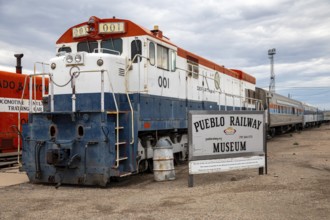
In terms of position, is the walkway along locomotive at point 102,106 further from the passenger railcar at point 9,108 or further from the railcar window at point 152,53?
the passenger railcar at point 9,108

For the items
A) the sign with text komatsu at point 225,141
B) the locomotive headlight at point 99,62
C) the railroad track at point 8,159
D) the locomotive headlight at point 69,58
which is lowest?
the railroad track at point 8,159

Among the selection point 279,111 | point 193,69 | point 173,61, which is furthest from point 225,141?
point 279,111

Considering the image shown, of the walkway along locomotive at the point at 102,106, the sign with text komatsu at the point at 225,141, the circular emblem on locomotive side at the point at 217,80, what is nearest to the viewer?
the walkway along locomotive at the point at 102,106

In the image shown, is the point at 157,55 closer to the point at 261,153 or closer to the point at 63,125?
the point at 63,125

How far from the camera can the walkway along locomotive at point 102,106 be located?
25.9 ft

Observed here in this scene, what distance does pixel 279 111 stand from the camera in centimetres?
2888

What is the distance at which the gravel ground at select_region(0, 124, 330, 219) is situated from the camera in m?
5.73

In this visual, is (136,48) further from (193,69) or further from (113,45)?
(193,69)

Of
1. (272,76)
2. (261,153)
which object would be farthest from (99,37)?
(272,76)

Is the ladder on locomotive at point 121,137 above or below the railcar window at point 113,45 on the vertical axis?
below

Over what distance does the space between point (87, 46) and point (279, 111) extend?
22.3 m

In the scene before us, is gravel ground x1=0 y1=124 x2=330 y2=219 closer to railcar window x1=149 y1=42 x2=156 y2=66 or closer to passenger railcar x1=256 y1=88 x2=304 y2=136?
railcar window x1=149 y1=42 x2=156 y2=66

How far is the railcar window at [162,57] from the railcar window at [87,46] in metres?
1.61

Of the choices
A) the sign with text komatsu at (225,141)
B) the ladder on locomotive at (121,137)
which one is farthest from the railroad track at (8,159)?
the sign with text komatsu at (225,141)
